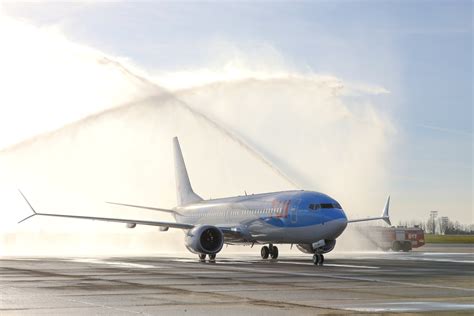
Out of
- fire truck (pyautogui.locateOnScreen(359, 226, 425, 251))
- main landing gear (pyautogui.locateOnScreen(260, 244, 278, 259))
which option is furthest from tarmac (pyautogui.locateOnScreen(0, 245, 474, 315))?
fire truck (pyautogui.locateOnScreen(359, 226, 425, 251))

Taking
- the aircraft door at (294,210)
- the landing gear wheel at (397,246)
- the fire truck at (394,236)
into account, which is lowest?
the landing gear wheel at (397,246)

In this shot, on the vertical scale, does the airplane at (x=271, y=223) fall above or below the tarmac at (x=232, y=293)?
above

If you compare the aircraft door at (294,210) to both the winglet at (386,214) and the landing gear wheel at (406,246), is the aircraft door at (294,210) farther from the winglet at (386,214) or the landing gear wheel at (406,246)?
the landing gear wheel at (406,246)

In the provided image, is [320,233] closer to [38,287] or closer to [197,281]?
[197,281]

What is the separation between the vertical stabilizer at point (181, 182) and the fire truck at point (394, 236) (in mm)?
16267

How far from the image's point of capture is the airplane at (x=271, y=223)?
132 ft

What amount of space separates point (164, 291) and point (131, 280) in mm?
4646

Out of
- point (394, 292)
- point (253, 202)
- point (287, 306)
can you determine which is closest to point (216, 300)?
point (287, 306)

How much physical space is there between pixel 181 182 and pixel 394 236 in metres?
19.5

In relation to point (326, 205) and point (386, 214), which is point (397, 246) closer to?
point (386, 214)

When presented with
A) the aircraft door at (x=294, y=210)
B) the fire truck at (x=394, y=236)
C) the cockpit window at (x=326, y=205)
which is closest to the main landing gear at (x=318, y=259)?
the cockpit window at (x=326, y=205)

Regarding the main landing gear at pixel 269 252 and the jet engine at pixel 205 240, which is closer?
the jet engine at pixel 205 240

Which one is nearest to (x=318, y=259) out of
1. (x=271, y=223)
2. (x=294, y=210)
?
(x=294, y=210)

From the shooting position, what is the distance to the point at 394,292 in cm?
2058
